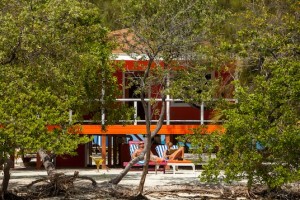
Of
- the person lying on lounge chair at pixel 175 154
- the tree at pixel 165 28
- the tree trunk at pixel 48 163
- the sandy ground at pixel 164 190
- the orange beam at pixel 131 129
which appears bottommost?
the sandy ground at pixel 164 190

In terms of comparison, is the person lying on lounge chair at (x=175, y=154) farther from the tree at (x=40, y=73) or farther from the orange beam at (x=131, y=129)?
the tree at (x=40, y=73)

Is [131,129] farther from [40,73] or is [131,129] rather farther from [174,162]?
[40,73]

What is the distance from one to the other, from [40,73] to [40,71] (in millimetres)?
41

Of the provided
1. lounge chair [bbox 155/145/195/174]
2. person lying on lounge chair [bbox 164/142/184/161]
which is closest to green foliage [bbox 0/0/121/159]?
lounge chair [bbox 155/145/195/174]

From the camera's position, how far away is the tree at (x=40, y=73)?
13391 mm

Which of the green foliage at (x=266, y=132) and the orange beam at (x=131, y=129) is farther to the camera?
the orange beam at (x=131, y=129)

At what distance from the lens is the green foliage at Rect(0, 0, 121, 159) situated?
44.0ft

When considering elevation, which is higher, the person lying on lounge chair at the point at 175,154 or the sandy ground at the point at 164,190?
the person lying on lounge chair at the point at 175,154

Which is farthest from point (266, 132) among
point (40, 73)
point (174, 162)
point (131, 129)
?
point (131, 129)

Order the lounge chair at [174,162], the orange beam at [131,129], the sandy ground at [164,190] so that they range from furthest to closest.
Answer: the orange beam at [131,129], the lounge chair at [174,162], the sandy ground at [164,190]

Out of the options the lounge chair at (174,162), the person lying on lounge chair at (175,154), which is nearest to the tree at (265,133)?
the lounge chair at (174,162)

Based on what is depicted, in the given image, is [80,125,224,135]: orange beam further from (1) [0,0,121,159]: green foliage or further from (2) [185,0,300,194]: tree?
(2) [185,0,300,194]: tree

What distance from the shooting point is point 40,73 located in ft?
47.5

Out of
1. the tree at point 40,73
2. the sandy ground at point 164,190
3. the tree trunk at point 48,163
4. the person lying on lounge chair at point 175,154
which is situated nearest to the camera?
the tree at point 40,73
